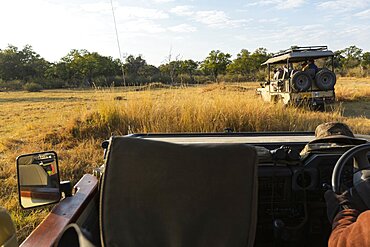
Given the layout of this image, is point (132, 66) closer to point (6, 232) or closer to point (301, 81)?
point (301, 81)

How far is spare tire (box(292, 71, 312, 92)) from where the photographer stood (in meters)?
10.9

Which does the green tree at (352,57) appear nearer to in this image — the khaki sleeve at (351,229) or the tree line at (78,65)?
the tree line at (78,65)

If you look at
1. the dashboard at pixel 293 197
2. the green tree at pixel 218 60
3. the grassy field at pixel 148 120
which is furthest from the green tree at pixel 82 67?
the dashboard at pixel 293 197

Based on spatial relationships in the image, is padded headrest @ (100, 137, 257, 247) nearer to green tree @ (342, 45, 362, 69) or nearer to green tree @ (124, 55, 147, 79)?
green tree @ (124, 55, 147, 79)

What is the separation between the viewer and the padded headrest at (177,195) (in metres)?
1.42

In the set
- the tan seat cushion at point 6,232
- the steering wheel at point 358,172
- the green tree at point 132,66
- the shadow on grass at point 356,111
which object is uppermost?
the green tree at point 132,66

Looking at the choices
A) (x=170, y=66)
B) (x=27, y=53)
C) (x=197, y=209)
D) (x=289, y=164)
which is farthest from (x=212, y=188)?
(x=27, y=53)

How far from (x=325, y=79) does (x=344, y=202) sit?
10.8 metres

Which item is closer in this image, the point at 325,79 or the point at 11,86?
the point at 325,79

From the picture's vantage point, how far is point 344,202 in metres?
1.51

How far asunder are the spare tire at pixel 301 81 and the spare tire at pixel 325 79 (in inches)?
16.3

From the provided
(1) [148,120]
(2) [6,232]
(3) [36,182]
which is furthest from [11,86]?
(2) [6,232]

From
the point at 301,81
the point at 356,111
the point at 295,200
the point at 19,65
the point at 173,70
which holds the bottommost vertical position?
the point at 356,111

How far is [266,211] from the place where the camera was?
2182mm
